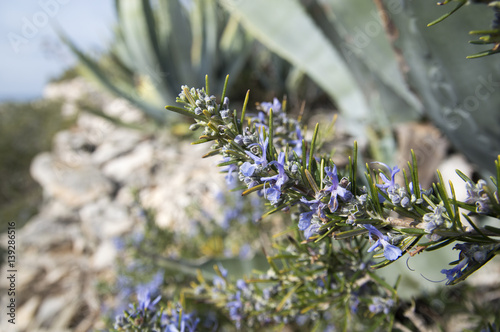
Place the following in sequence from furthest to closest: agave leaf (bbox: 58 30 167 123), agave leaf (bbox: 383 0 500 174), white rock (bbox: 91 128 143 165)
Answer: white rock (bbox: 91 128 143 165)
agave leaf (bbox: 58 30 167 123)
agave leaf (bbox: 383 0 500 174)

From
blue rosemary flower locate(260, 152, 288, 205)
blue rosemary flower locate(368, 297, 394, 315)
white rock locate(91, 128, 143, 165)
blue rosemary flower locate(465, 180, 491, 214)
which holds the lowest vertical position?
blue rosemary flower locate(368, 297, 394, 315)

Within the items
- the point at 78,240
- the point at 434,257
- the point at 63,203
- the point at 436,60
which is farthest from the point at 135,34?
the point at 434,257

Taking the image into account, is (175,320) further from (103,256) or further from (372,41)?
(103,256)

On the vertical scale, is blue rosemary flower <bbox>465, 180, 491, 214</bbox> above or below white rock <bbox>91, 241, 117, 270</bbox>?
below

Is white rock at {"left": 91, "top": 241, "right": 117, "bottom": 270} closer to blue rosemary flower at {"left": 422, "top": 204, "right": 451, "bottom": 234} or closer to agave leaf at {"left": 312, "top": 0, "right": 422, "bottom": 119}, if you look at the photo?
agave leaf at {"left": 312, "top": 0, "right": 422, "bottom": 119}

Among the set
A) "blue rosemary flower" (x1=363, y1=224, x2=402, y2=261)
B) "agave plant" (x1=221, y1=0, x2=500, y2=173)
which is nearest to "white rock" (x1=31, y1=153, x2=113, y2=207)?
"agave plant" (x1=221, y1=0, x2=500, y2=173)

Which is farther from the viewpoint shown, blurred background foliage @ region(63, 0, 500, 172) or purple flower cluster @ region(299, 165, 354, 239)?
blurred background foliage @ region(63, 0, 500, 172)

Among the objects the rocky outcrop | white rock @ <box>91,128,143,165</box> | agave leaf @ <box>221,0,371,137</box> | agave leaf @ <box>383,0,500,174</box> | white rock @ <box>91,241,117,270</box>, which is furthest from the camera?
white rock @ <box>91,128,143,165</box>

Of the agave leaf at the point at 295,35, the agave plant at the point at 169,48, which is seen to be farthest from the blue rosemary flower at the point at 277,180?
the agave plant at the point at 169,48
